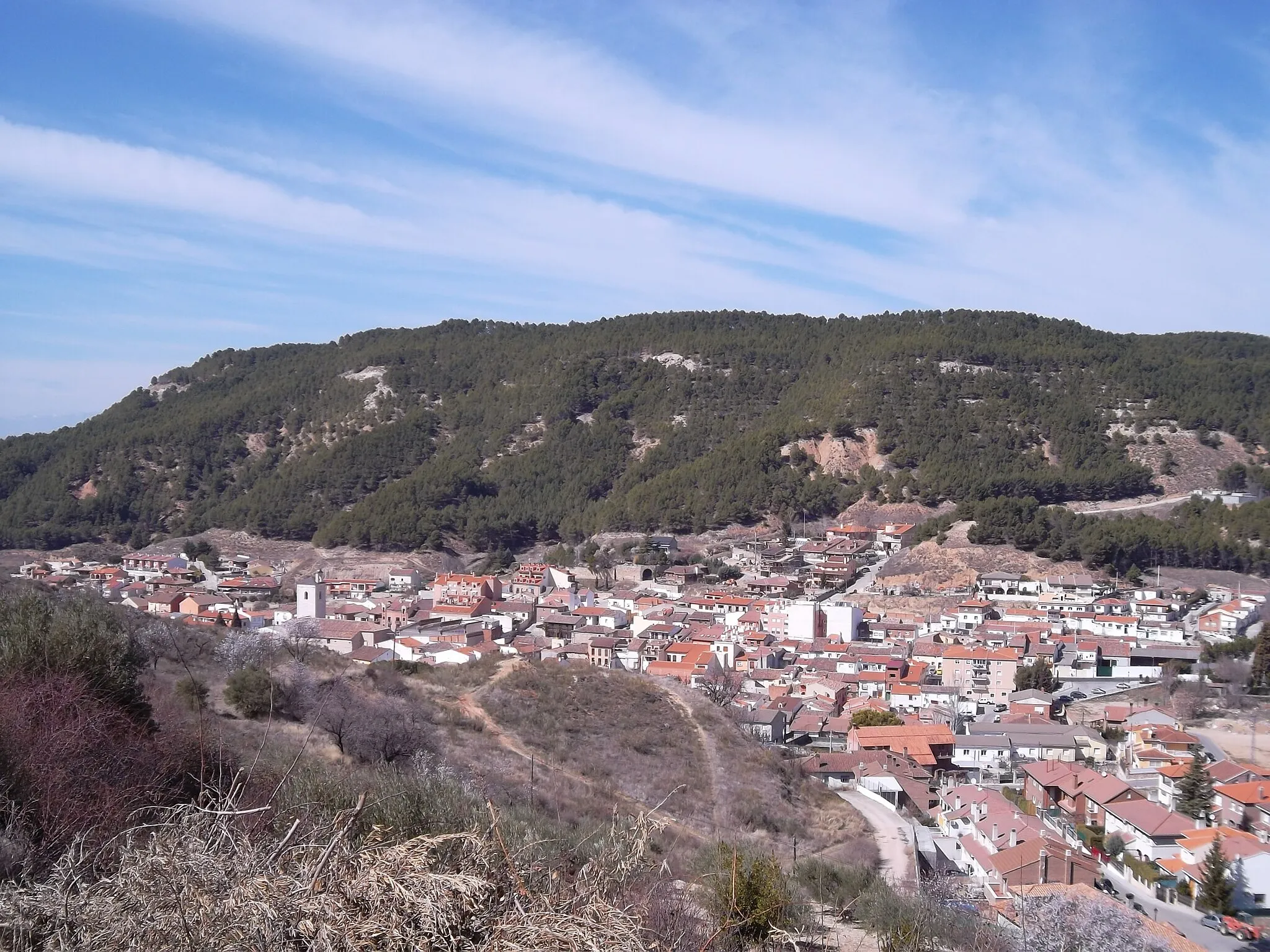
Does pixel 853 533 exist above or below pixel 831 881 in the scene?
above

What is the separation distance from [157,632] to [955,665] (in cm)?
1883

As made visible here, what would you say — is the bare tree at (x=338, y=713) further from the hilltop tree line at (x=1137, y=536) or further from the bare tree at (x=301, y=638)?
the hilltop tree line at (x=1137, y=536)

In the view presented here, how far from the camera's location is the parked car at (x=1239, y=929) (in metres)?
10.6

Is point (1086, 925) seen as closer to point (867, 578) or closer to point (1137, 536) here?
point (867, 578)

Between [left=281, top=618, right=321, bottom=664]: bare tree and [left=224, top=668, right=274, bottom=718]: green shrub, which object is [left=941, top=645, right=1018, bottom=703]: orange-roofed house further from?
[left=224, top=668, right=274, bottom=718]: green shrub

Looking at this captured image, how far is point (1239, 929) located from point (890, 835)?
397 cm

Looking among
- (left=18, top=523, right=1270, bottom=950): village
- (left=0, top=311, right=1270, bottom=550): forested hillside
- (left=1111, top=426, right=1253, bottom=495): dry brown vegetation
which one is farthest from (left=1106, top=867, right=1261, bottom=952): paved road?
(left=1111, top=426, right=1253, bottom=495): dry brown vegetation

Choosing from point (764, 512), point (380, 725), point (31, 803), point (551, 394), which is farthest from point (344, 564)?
point (31, 803)

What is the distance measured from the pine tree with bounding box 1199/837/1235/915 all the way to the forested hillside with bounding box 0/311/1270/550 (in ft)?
111

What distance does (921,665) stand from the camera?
24.7 metres

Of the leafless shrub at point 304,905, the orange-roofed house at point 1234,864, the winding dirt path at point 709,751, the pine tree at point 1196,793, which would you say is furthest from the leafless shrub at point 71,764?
the pine tree at point 1196,793

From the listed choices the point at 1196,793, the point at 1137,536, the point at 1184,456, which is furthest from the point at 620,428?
the point at 1196,793

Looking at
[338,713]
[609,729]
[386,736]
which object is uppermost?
[338,713]

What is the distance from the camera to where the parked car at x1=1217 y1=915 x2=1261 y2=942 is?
34.7ft
